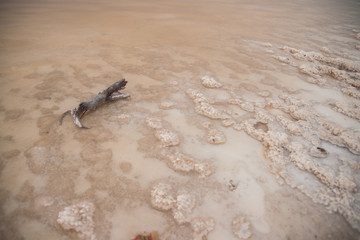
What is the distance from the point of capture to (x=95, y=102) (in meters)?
2.32

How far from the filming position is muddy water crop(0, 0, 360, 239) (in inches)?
56.6

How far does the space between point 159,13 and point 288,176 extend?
303 inches

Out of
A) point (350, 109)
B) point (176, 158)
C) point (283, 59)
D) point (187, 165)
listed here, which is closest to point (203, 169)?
point (187, 165)

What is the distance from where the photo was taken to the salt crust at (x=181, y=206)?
4.58 feet

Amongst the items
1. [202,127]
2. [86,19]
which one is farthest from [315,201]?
[86,19]

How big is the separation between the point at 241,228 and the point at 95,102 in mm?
1998

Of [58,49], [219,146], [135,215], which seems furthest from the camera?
[58,49]

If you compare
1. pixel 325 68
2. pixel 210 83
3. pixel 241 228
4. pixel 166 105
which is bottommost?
pixel 241 228

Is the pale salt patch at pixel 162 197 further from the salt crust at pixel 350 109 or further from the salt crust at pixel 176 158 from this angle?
the salt crust at pixel 350 109

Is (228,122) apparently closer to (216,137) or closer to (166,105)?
(216,137)

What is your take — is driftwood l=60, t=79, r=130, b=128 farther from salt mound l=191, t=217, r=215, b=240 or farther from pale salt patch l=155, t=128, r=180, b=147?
salt mound l=191, t=217, r=215, b=240

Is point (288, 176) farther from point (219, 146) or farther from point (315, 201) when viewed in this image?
point (219, 146)

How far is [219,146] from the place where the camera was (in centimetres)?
207

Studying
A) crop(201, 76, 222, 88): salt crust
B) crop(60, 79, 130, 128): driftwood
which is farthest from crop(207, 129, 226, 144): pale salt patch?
crop(60, 79, 130, 128): driftwood
